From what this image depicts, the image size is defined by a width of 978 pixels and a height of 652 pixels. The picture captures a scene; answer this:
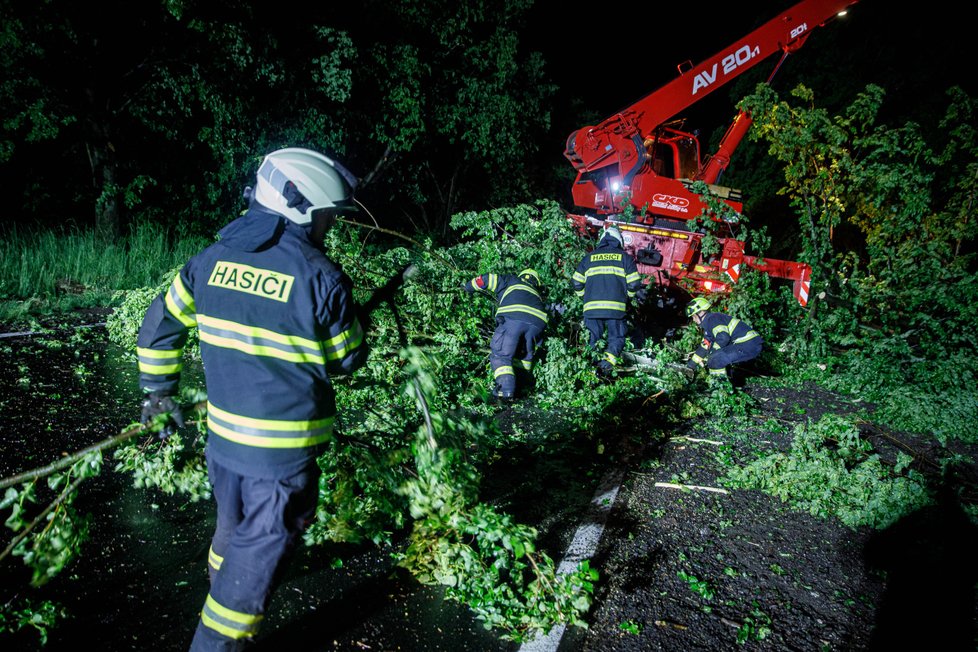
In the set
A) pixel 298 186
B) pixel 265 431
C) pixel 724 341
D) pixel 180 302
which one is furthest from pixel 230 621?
pixel 724 341

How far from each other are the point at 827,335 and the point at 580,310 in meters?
3.48

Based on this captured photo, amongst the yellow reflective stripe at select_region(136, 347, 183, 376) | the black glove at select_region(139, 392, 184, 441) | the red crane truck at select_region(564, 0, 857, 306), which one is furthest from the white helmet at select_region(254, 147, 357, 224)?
the red crane truck at select_region(564, 0, 857, 306)

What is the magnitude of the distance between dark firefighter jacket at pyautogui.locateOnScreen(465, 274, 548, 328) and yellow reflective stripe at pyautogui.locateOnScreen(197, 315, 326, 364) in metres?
3.70

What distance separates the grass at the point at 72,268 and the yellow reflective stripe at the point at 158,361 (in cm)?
562

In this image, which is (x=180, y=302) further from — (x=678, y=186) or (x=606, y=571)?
(x=678, y=186)

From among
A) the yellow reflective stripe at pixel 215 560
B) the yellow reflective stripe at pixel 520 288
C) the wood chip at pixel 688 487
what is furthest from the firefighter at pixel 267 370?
the yellow reflective stripe at pixel 520 288

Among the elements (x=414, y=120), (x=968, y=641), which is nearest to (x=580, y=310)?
(x=968, y=641)

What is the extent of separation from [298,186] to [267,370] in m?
0.72

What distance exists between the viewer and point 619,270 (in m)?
6.04

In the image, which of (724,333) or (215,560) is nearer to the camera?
(215,560)

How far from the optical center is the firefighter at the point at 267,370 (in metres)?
1.93

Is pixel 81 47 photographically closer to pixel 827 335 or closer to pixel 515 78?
pixel 515 78

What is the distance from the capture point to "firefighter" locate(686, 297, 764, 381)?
19.6ft

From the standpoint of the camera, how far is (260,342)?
1.95 metres
